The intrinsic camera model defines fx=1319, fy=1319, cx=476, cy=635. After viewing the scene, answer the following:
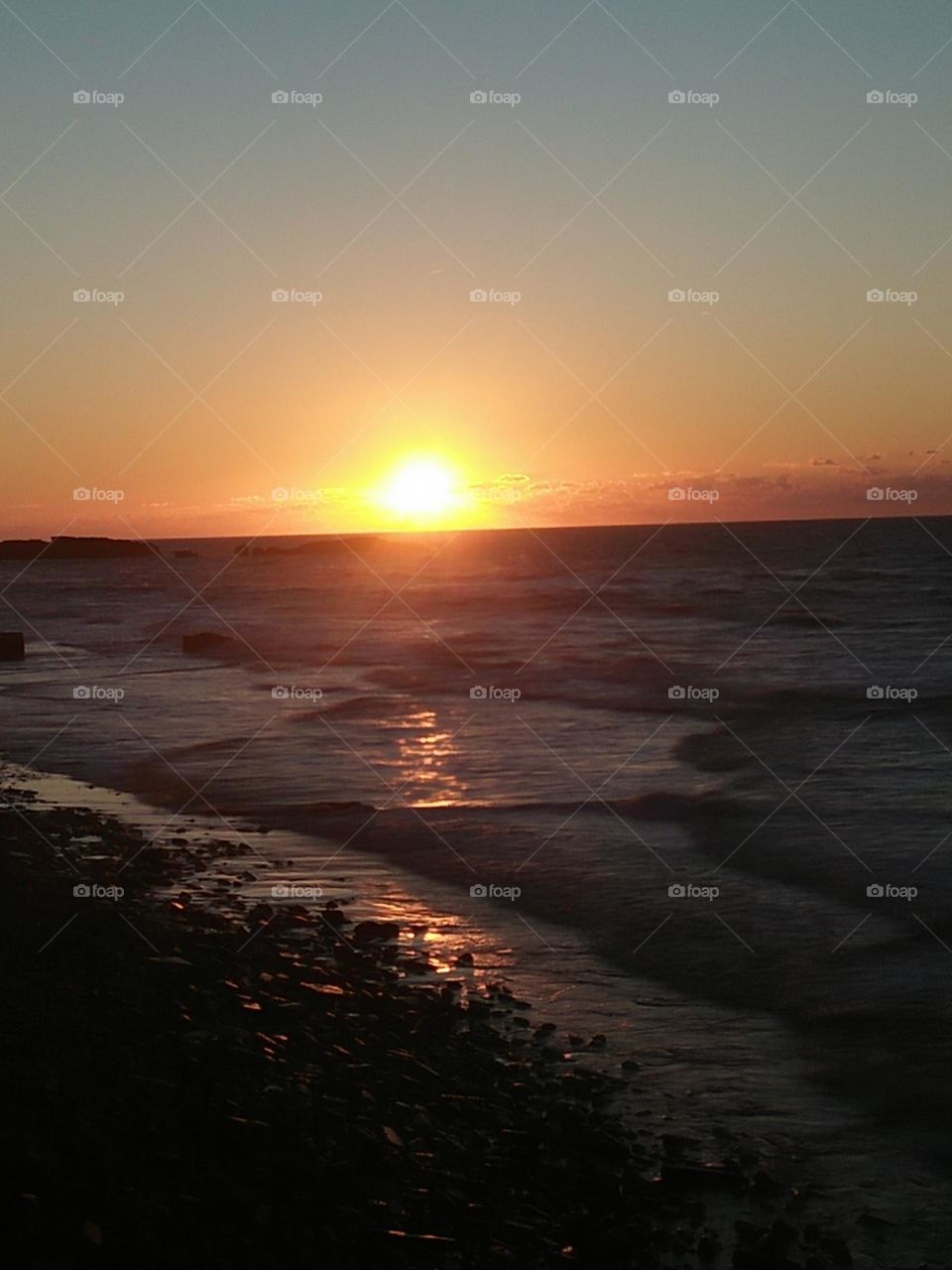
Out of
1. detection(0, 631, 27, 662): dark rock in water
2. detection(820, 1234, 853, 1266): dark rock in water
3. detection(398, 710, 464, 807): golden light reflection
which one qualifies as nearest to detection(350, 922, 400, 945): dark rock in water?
detection(820, 1234, 853, 1266): dark rock in water

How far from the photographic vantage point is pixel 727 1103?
9.02 meters

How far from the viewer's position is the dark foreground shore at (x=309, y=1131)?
5.90 m

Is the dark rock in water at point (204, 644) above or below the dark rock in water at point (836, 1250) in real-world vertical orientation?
above

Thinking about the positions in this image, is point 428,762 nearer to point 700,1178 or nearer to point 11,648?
point 700,1178

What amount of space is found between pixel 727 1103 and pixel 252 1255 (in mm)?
4311

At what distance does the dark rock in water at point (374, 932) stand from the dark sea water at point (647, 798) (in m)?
1.10

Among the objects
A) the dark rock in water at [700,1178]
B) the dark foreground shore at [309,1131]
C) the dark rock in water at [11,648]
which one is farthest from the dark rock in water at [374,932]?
the dark rock in water at [11,648]

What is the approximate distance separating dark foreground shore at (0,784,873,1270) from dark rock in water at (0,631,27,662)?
1365 inches

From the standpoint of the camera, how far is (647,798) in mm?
20297

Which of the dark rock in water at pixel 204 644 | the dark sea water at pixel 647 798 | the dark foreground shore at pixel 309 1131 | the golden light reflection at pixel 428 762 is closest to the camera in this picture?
the dark foreground shore at pixel 309 1131

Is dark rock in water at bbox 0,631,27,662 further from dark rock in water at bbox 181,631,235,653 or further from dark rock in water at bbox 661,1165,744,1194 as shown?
dark rock in water at bbox 661,1165,744,1194

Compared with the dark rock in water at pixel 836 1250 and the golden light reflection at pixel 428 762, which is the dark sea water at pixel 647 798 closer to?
the golden light reflection at pixel 428 762

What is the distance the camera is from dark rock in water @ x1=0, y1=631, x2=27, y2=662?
43.5 m

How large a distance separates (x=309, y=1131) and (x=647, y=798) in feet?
45.0
